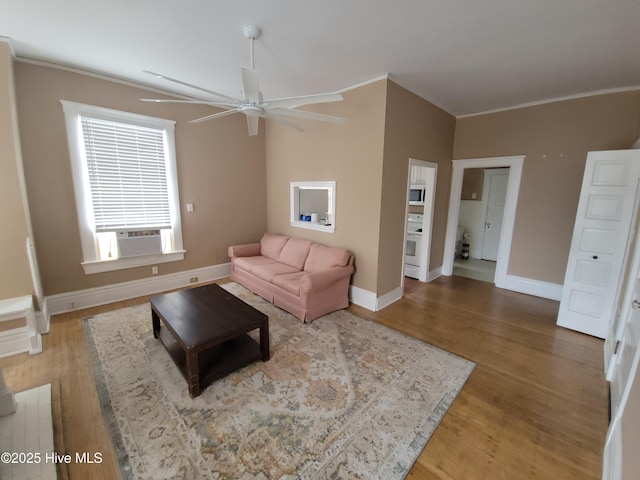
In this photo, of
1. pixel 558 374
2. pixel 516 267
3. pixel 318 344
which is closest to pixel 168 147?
pixel 318 344

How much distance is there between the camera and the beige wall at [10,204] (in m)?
2.49

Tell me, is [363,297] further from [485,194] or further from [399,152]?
[485,194]

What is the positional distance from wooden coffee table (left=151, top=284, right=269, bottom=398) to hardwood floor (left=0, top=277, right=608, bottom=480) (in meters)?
0.60

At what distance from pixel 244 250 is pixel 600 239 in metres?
4.69

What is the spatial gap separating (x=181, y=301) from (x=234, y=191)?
249 centimetres

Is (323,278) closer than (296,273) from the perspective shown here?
Yes

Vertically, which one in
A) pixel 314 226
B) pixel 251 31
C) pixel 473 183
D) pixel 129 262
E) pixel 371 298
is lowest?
pixel 371 298

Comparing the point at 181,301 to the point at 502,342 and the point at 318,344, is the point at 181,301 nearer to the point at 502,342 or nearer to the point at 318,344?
the point at 318,344

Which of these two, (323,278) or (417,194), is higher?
(417,194)

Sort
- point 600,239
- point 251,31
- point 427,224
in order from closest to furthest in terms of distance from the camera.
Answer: point 251,31 → point 600,239 → point 427,224

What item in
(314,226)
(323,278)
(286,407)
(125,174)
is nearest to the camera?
(286,407)

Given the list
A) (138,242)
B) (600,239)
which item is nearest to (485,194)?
(600,239)

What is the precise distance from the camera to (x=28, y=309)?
2.54 meters

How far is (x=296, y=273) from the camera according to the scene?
375 cm
